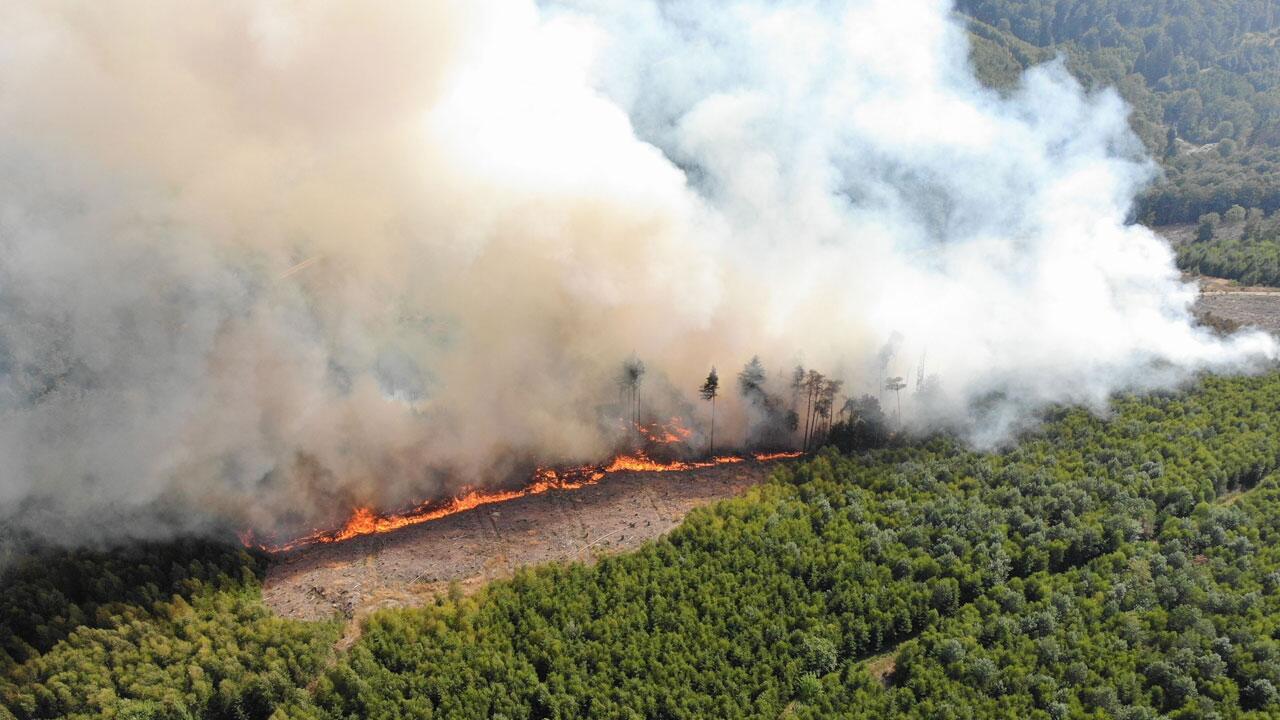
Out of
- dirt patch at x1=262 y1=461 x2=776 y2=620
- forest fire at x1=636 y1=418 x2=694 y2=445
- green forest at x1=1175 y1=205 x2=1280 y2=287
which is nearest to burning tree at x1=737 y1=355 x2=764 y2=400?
forest fire at x1=636 y1=418 x2=694 y2=445

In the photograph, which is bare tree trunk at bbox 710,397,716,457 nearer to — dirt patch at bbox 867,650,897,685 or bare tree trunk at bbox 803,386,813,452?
bare tree trunk at bbox 803,386,813,452

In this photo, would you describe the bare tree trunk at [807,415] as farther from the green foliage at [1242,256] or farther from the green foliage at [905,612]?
the green foliage at [1242,256]

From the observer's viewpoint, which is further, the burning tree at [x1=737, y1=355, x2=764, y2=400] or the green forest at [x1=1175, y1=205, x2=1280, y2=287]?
the green forest at [x1=1175, y1=205, x2=1280, y2=287]

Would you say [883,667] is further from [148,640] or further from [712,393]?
[148,640]

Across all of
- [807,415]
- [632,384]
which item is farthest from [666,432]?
[807,415]

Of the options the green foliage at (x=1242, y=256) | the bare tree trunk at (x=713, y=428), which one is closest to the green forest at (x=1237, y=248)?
the green foliage at (x=1242, y=256)
